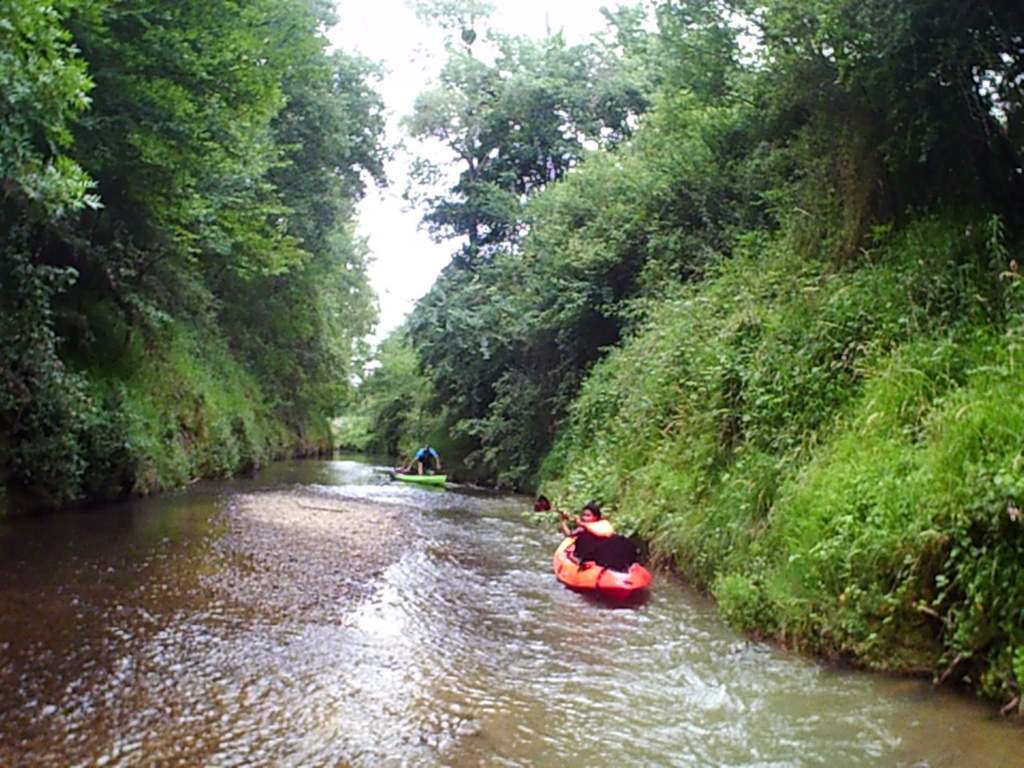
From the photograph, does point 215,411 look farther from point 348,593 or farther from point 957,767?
point 957,767

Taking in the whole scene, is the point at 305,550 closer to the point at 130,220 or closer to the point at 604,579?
the point at 604,579

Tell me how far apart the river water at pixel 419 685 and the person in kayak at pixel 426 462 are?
13.1m

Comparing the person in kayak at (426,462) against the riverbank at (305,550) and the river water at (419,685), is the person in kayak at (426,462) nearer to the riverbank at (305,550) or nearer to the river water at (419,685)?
the riverbank at (305,550)

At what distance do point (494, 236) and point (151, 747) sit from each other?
75.2ft

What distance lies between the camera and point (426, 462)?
74.0 feet

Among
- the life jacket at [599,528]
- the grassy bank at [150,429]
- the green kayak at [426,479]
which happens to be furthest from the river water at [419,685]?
the green kayak at [426,479]

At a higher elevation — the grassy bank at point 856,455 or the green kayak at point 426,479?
the grassy bank at point 856,455

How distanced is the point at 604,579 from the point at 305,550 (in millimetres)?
3714

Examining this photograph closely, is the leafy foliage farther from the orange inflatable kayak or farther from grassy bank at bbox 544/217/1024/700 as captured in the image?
grassy bank at bbox 544/217/1024/700

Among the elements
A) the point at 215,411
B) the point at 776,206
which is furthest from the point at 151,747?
the point at 215,411

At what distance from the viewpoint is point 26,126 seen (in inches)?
308

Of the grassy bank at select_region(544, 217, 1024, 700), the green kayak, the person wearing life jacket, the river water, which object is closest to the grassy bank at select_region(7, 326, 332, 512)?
the river water

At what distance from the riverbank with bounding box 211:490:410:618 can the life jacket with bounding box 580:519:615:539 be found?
2.27m

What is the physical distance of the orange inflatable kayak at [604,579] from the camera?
772cm
